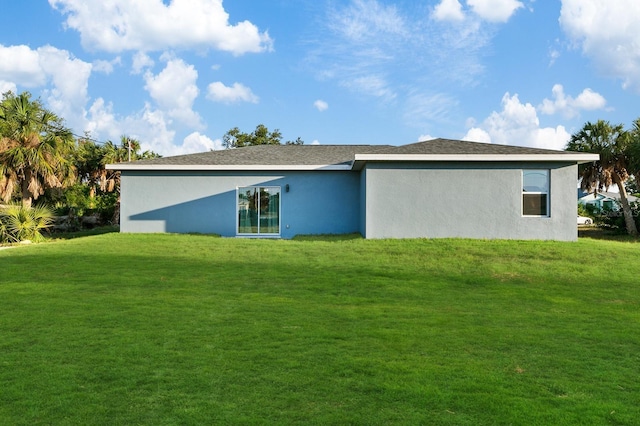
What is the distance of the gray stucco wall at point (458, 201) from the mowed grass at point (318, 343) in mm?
4074

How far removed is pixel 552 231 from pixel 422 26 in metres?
9.71

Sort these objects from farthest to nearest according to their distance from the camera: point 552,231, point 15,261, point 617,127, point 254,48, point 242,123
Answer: point 242,123
point 617,127
point 254,48
point 552,231
point 15,261

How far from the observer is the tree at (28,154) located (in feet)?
69.9

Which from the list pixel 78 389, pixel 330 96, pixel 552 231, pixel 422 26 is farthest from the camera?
pixel 330 96

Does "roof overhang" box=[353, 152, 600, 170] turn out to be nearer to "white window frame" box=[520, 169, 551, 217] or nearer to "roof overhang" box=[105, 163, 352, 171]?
"white window frame" box=[520, 169, 551, 217]

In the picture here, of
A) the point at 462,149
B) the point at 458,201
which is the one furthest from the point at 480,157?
the point at 458,201

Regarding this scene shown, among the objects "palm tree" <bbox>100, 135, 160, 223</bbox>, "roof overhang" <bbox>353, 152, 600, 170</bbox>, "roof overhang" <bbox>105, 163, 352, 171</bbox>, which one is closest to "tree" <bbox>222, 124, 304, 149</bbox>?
"palm tree" <bbox>100, 135, 160, 223</bbox>

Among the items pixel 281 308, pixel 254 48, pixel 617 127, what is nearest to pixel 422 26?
pixel 254 48

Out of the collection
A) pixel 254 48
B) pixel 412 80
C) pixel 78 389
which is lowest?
pixel 78 389

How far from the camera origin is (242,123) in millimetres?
46500

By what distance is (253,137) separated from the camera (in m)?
46.5

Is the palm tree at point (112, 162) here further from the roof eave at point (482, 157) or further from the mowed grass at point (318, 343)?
the roof eave at point (482, 157)

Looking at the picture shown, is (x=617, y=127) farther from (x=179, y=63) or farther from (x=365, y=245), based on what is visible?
(x=179, y=63)

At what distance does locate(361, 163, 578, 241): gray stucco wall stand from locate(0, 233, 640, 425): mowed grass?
4074mm
